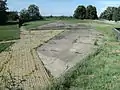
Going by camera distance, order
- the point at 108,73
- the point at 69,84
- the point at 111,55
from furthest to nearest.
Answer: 1. the point at 111,55
2. the point at 108,73
3. the point at 69,84

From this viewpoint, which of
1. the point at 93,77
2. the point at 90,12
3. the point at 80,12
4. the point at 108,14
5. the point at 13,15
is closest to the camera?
the point at 93,77

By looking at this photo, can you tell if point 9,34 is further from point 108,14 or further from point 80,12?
point 108,14

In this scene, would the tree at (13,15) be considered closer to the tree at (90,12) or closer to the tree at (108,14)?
the tree at (90,12)

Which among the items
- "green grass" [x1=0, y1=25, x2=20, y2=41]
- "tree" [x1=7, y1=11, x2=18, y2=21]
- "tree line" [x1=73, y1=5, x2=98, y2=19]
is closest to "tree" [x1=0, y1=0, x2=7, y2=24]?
"tree" [x1=7, y1=11, x2=18, y2=21]

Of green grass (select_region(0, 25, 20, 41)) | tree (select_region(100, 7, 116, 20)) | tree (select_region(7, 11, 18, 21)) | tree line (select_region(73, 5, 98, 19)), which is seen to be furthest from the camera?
tree (select_region(100, 7, 116, 20))

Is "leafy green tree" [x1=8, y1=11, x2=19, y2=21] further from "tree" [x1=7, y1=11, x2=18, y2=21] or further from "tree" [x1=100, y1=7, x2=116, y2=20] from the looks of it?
"tree" [x1=100, y1=7, x2=116, y2=20]

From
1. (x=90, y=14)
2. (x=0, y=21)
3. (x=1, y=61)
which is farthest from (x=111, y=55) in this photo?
(x=90, y=14)

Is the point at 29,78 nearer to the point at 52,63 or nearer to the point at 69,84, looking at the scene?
the point at 69,84

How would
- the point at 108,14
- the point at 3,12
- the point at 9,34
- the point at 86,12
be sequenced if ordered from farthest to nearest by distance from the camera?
1. the point at 108,14
2. the point at 86,12
3. the point at 3,12
4. the point at 9,34

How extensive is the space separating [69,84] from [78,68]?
2.53 meters

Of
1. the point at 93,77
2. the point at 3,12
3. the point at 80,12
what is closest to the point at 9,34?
the point at 93,77

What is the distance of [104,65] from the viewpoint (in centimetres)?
1173

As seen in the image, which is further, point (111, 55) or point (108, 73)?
point (111, 55)

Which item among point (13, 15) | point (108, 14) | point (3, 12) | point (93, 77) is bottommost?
point (108, 14)
